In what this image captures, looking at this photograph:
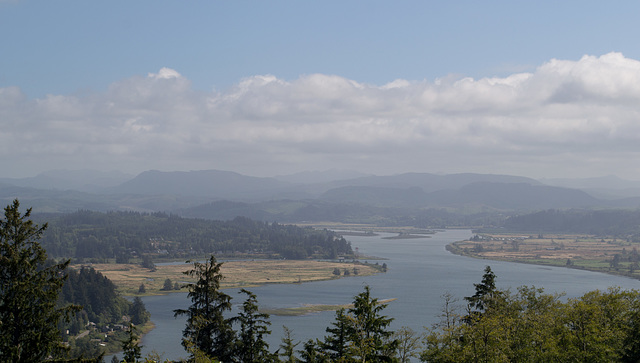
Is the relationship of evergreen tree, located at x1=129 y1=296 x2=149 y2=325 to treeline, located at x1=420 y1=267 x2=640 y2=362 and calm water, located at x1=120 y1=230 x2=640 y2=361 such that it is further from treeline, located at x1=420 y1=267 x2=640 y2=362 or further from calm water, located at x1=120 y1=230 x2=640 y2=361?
treeline, located at x1=420 y1=267 x2=640 y2=362

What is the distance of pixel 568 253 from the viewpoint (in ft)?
508

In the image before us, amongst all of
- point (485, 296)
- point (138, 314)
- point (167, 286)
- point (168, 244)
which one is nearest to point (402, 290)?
point (138, 314)

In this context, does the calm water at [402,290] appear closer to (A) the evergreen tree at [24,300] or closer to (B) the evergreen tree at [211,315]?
(B) the evergreen tree at [211,315]

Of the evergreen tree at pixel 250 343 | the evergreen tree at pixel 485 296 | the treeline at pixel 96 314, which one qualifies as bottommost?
the treeline at pixel 96 314

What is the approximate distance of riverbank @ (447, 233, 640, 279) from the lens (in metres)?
125

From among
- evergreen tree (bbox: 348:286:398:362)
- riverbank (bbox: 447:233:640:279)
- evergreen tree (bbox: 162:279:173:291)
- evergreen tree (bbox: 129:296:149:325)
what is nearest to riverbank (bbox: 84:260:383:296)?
evergreen tree (bbox: 162:279:173:291)

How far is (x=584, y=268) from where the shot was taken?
12156 centimetres

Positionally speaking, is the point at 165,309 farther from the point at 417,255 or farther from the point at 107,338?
the point at 417,255

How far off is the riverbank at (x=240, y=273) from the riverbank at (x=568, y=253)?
39378mm

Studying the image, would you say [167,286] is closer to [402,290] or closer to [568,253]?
[402,290]

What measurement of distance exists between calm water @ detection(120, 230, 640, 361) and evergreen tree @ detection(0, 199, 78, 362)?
36.9 m

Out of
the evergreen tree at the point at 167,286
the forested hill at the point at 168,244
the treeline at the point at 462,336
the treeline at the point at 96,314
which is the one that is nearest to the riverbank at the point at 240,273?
the evergreen tree at the point at 167,286

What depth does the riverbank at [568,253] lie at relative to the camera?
124812mm

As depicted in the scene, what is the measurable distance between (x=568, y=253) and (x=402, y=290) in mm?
85051
